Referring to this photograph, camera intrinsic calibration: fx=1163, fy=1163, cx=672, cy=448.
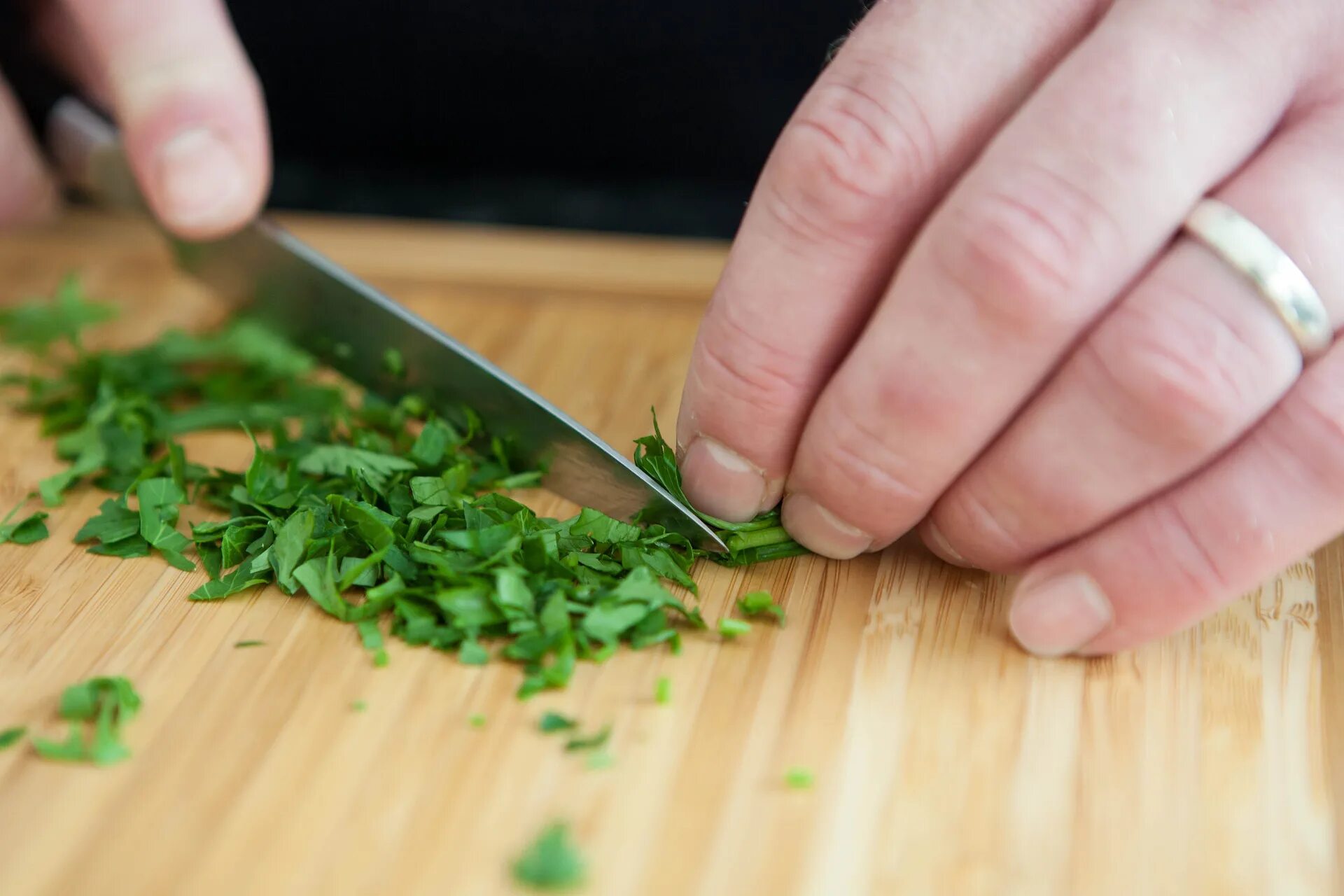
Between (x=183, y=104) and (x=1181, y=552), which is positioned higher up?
(x=1181, y=552)

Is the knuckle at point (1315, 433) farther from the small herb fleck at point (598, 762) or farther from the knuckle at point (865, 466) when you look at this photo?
the small herb fleck at point (598, 762)

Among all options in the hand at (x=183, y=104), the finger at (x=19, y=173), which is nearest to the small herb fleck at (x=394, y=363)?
the hand at (x=183, y=104)

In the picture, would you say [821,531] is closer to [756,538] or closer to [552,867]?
[756,538]

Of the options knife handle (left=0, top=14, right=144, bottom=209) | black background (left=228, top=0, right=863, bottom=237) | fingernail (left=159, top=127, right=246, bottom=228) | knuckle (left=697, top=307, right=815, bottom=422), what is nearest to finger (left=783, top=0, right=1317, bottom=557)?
knuckle (left=697, top=307, right=815, bottom=422)

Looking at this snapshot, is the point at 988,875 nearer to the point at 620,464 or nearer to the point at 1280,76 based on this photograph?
the point at 620,464

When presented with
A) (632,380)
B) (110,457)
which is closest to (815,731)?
(632,380)

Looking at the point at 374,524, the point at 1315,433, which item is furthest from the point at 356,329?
the point at 1315,433
